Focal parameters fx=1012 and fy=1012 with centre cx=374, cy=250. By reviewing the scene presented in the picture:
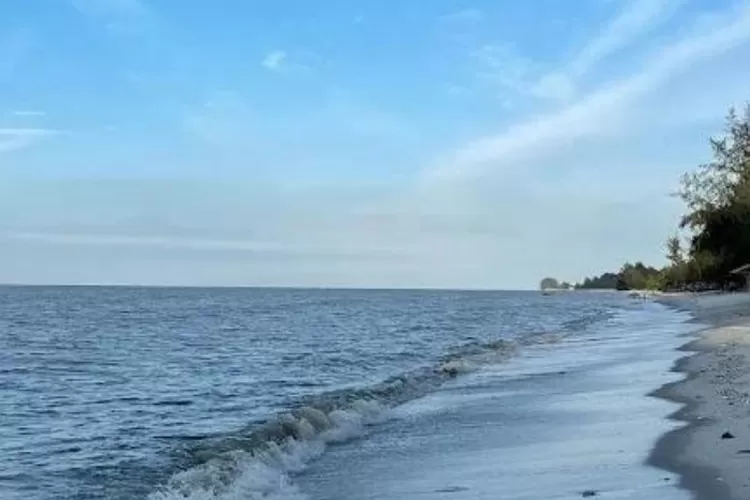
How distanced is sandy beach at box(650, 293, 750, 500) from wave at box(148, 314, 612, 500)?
4.28m

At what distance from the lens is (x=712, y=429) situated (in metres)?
12.7

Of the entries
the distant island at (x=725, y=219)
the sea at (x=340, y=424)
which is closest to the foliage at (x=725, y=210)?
the distant island at (x=725, y=219)

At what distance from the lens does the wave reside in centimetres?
1173

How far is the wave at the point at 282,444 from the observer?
38.5 feet

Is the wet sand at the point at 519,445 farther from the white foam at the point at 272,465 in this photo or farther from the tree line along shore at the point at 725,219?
the tree line along shore at the point at 725,219

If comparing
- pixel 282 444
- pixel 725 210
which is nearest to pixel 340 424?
pixel 282 444

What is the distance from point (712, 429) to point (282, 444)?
6.06 metres

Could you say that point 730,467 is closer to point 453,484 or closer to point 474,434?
point 453,484

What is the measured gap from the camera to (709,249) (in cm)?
9731

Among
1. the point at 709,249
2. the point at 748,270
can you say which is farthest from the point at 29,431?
the point at 709,249

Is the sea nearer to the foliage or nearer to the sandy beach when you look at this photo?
the sandy beach

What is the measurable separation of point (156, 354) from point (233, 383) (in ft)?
39.8

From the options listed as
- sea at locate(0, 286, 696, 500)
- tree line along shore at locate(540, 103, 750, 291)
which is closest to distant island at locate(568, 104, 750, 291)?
tree line along shore at locate(540, 103, 750, 291)

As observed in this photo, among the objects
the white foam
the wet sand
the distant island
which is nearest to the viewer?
the wet sand
